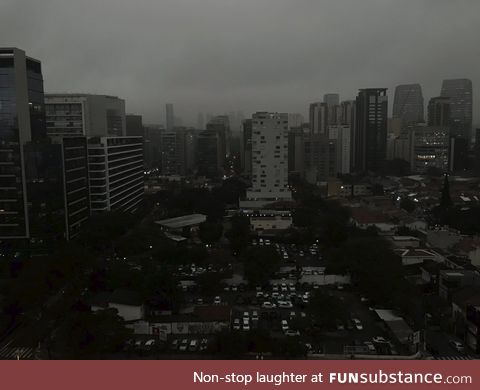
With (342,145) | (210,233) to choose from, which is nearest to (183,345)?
(210,233)

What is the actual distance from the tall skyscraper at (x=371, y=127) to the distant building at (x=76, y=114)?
9.33 metres

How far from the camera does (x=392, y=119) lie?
23562 millimetres

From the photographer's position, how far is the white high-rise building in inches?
411

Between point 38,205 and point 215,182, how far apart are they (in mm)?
9546

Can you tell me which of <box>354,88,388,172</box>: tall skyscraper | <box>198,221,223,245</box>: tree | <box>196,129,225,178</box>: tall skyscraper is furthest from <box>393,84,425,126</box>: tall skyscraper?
<box>198,221,223,245</box>: tree

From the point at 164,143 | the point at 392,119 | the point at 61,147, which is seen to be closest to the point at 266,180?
the point at 61,147

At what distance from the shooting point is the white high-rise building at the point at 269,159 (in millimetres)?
10438

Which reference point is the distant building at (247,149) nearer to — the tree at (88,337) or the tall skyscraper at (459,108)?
the tall skyscraper at (459,108)

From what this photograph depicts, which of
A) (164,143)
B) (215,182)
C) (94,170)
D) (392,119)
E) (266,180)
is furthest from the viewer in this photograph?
(392,119)

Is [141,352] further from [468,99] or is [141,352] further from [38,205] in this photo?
[468,99]

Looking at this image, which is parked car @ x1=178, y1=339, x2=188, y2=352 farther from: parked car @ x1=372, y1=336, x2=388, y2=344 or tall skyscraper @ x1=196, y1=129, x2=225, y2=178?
tall skyscraper @ x1=196, y1=129, x2=225, y2=178

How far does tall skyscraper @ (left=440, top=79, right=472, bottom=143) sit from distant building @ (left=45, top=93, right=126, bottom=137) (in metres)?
13.2

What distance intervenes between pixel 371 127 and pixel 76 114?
1120cm

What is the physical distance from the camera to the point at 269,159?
418 inches
